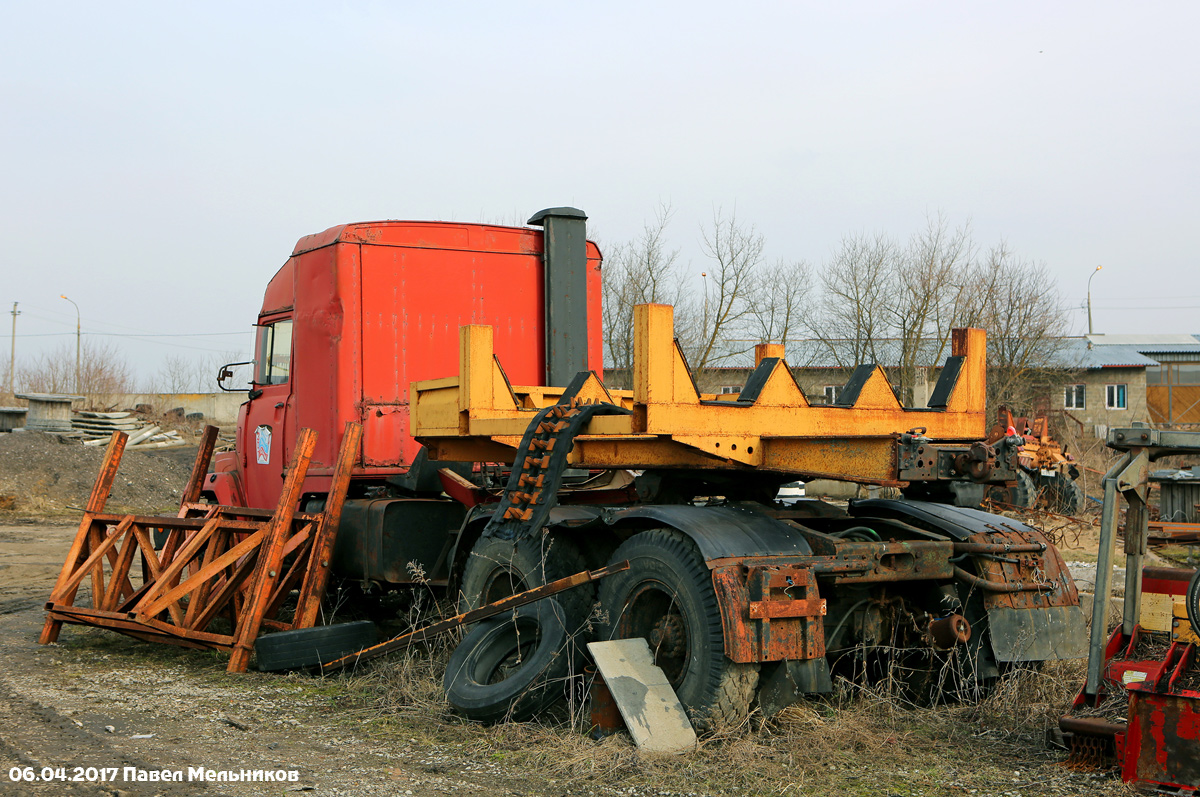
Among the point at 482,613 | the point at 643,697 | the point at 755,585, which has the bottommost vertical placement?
the point at 643,697

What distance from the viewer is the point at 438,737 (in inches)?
193

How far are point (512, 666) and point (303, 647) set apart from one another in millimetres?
1470

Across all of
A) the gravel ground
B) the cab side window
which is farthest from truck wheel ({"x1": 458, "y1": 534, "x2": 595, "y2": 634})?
the gravel ground

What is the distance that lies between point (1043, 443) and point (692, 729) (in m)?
14.5

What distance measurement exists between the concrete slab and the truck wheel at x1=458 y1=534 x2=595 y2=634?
45cm

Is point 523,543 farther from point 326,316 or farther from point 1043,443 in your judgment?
point 1043,443

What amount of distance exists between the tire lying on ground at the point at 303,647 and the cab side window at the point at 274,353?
8.56 ft

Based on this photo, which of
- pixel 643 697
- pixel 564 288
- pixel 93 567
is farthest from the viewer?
pixel 564 288

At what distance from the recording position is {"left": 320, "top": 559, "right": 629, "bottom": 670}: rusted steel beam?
4965 mm

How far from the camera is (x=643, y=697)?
4562 millimetres

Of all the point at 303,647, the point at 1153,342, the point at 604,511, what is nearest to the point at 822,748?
the point at 604,511

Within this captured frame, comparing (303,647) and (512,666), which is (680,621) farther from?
(303,647)

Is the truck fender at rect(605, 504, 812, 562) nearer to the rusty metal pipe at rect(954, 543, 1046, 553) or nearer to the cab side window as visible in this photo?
the rusty metal pipe at rect(954, 543, 1046, 553)

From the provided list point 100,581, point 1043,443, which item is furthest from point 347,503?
point 1043,443
